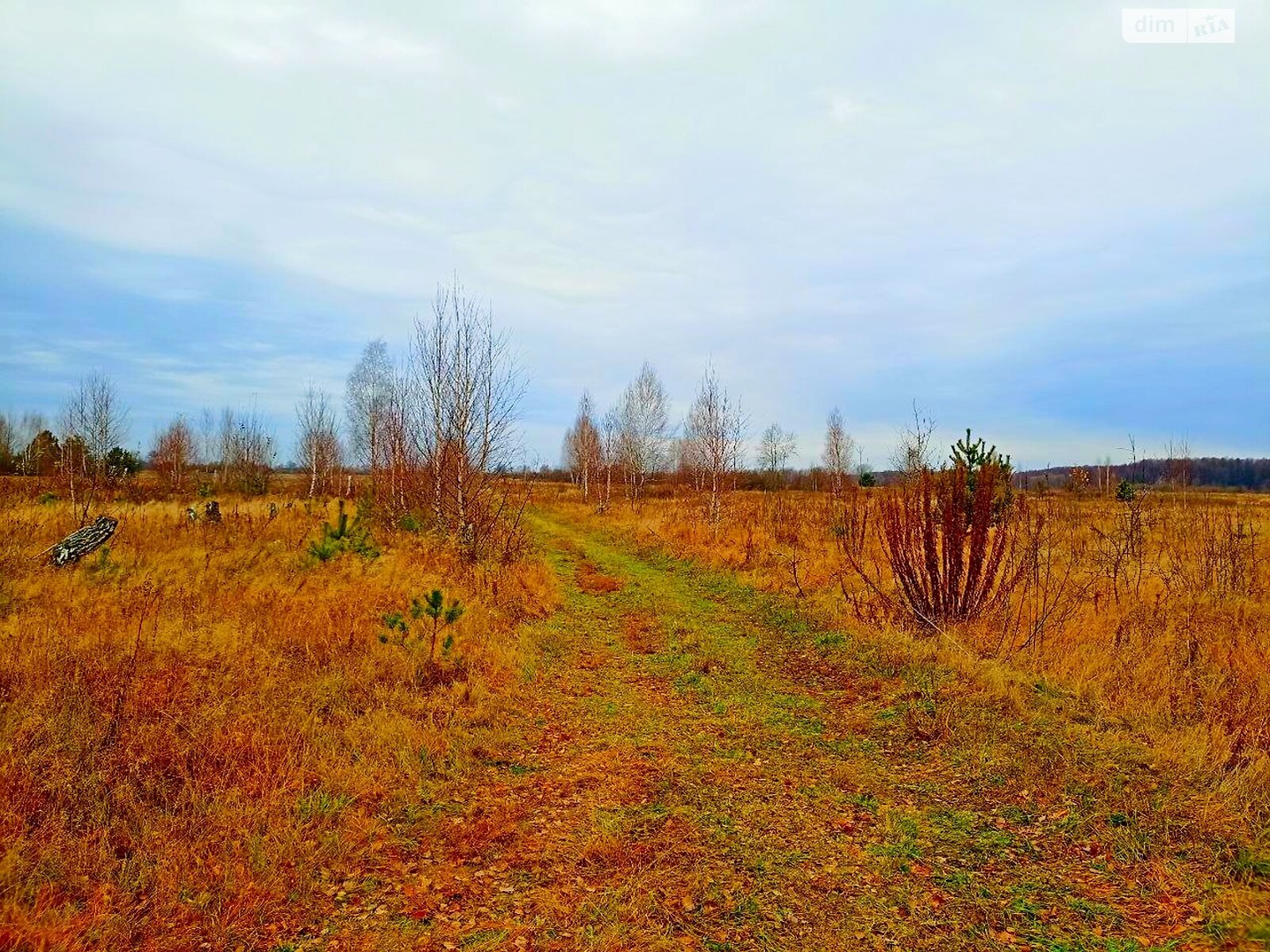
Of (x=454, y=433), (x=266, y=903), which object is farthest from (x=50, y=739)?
(x=454, y=433)

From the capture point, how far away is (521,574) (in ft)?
34.3

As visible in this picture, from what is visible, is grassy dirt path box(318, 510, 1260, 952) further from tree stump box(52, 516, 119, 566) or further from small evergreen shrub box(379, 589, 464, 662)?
tree stump box(52, 516, 119, 566)

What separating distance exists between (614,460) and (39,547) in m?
30.3

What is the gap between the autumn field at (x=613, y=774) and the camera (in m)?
3.01

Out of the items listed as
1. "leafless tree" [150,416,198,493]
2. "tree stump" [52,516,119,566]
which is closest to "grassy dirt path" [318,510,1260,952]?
"tree stump" [52,516,119,566]

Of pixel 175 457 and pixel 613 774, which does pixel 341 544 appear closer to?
pixel 613 774

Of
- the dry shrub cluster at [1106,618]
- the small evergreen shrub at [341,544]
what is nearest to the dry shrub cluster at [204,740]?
the small evergreen shrub at [341,544]

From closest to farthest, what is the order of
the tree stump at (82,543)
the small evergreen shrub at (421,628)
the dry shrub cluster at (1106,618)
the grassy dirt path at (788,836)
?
1. the grassy dirt path at (788,836)
2. the dry shrub cluster at (1106,618)
3. the small evergreen shrub at (421,628)
4. the tree stump at (82,543)

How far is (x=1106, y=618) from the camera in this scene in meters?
7.28

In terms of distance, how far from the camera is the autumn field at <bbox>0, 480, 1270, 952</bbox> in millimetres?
3012

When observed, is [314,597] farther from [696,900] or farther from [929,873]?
[929,873]

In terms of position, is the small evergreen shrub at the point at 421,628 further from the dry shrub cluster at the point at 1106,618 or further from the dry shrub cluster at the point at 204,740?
the dry shrub cluster at the point at 1106,618

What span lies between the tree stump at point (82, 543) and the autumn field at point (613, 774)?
15.0 inches


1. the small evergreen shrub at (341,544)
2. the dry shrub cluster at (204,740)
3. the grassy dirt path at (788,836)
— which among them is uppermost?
the small evergreen shrub at (341,544)
